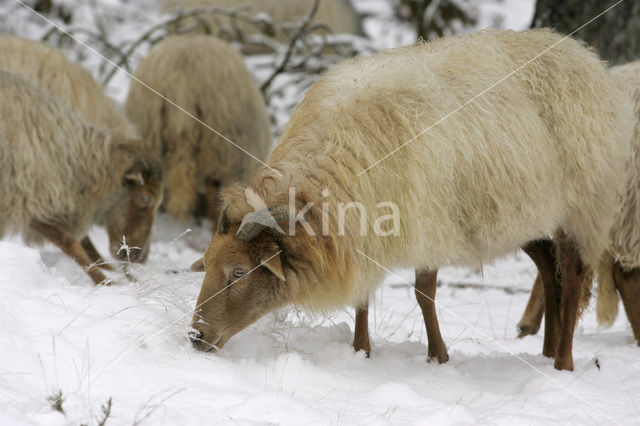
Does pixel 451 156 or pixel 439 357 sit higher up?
pixel 451 156

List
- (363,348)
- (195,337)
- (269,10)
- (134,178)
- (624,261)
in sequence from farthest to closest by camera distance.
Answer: (269,10), (134,178), (624,261), (363,348), (195,337)

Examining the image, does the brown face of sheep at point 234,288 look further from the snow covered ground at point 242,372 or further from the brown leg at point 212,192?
the brown leg at point 212,192

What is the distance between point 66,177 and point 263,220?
2.97 metres

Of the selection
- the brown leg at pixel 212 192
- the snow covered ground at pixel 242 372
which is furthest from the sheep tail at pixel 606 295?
the brown leg at pixel 212 192

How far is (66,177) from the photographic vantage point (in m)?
5.62

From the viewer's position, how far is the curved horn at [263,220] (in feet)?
10.7

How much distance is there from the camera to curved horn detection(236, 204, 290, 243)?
3.26 meters

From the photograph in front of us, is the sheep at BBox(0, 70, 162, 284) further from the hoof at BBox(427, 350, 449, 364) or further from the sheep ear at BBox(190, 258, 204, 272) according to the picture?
the hoof at BBox(427, 350, 449, 364)

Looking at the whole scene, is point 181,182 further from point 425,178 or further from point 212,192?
point 425,178

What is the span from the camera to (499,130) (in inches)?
146

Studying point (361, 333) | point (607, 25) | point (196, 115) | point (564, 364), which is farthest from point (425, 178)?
point (607, 25)

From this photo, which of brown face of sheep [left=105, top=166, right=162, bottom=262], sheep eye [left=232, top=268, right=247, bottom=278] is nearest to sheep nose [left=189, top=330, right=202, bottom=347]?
sheep eye [left=232, top=268, right=247, bottom=278]

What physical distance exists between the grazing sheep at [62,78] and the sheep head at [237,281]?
3366mm

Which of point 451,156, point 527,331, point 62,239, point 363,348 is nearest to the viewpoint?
point 451,156
